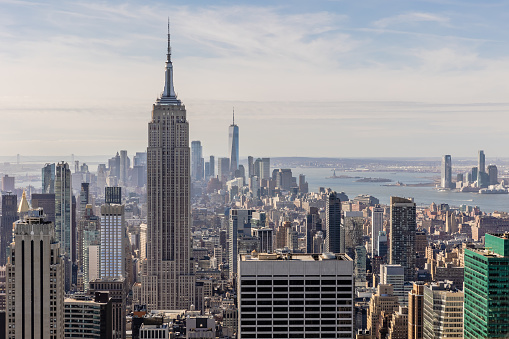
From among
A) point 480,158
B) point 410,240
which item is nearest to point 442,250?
point 410,240

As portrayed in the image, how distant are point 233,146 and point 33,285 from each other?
21.9 metres

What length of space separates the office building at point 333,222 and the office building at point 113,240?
29.3ft

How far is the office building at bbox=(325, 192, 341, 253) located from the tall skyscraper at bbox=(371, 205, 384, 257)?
61.9 inches

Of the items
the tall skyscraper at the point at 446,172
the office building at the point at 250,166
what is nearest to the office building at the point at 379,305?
the tall skyscraper at the point at 446,172

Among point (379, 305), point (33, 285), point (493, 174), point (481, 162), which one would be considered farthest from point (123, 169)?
point (33, 285)

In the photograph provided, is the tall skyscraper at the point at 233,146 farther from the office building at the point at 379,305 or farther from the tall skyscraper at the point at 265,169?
the office building at the point at 379,305

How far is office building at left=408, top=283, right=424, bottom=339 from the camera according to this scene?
63.1 feet

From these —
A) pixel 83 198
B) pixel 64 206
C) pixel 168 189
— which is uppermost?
pixel 168 189

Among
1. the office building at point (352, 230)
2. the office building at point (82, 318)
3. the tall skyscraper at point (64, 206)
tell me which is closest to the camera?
the office building at point (82, 318)

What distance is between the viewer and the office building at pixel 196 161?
1373 inches

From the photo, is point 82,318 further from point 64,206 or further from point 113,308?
point 64,206

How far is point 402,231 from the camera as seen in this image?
3566 cm

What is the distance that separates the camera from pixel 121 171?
33.7 m

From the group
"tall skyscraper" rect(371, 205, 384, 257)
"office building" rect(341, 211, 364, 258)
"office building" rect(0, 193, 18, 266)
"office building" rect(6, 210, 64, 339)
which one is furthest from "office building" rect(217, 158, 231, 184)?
"office building" rect(6, 210, 64, 339)
